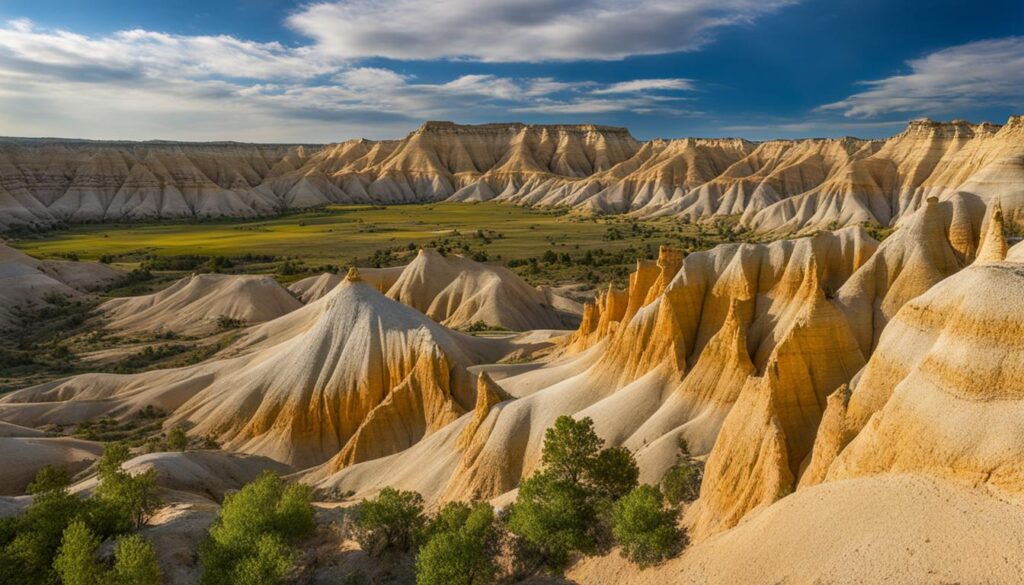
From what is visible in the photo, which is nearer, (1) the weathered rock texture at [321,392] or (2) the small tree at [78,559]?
(2) the small tree at [78,559]

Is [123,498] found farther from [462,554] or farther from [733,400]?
[733,400]

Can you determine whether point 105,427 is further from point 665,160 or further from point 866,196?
point 665,160

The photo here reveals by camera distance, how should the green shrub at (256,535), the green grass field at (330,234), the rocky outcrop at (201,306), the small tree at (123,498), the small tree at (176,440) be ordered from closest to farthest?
the green shrub at (256,535) < the small tree at (123,498) < the small tree at (176,440) < the rocky outcrop at (201,306) < the green grass field at (330,234)

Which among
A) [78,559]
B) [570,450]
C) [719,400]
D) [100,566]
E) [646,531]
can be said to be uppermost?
[719,400]

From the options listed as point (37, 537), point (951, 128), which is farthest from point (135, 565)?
point (951, 128)

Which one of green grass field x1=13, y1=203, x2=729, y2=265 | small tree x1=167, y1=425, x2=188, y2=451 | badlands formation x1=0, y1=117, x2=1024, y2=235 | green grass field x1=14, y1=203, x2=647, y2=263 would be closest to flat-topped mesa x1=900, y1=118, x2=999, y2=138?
badlands formation x1=0, y1=117, x2=1024, y2=235

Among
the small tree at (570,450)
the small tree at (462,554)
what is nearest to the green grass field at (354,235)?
the small tree at (570,450)

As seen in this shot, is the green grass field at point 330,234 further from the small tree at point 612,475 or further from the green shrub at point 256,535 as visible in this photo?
the small tree at point 612,475
